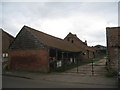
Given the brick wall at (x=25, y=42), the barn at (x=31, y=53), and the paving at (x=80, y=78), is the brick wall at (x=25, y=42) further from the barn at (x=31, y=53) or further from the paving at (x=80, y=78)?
the paving at (x=80, y=78)

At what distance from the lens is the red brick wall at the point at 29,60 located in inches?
812

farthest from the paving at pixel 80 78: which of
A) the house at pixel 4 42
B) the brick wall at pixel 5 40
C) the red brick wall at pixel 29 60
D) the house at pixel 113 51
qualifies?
the brick wall at pixel 5 40

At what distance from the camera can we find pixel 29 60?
859 inches

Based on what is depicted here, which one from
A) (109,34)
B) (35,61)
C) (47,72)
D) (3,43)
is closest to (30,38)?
(35,61)

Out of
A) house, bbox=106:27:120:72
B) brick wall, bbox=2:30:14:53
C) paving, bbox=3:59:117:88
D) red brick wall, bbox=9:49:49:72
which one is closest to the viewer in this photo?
paving, bbox=3:59:117:88

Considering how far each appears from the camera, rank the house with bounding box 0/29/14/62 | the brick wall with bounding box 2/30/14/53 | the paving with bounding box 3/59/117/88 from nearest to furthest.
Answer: the paving with bounding box 3/59/117/88
the house with bounding box 0/29/14/62
the brick wall with bounding box 2/30/14/53

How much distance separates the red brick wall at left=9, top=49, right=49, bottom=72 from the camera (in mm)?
20625

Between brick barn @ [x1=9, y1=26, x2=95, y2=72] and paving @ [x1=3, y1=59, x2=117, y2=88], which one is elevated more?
brick barn @ [x1=9, y1=26, x2=95, y2=72]

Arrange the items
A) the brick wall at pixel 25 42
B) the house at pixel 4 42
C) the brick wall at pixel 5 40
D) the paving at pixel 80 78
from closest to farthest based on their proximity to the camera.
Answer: the paving at pixel 80 78 → the brick wall at pixel 25 42 → the house at pixel 4 42 → the brick wall at pixel 5 40

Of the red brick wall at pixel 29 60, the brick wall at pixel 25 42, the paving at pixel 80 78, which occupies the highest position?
the brick wall at pixel 25 42

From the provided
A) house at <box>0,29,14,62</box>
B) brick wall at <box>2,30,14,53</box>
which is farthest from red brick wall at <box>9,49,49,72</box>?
brick wall at <box>2,30,14,53</box>

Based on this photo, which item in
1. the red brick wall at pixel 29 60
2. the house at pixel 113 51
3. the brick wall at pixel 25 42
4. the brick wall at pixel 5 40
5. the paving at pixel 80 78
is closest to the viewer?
the paving at pixel 80 78

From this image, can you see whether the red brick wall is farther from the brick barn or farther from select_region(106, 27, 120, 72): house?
select_region(106, 27, 120, 72): house

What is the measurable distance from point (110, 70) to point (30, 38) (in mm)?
10484
